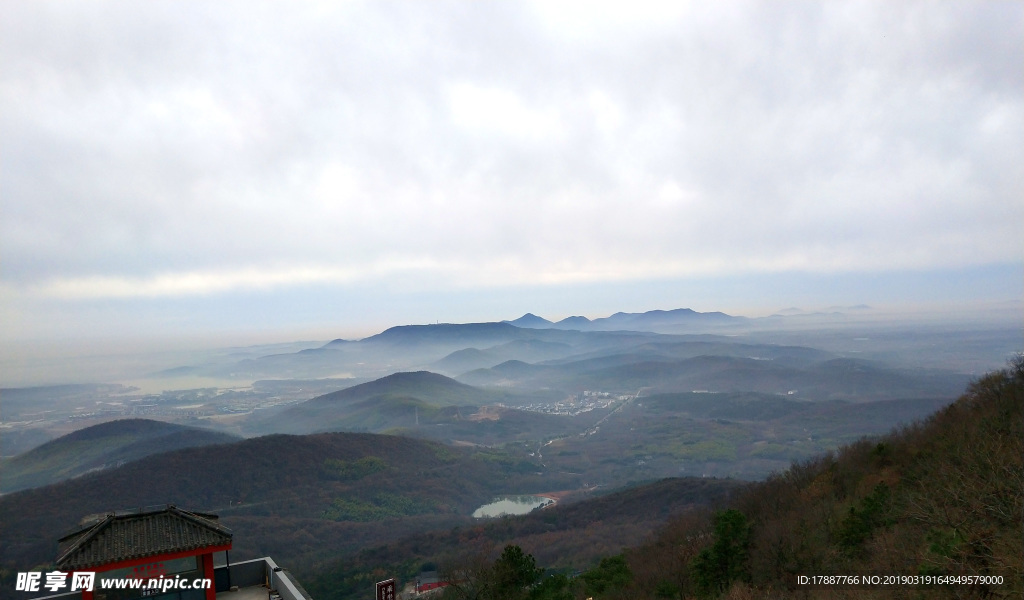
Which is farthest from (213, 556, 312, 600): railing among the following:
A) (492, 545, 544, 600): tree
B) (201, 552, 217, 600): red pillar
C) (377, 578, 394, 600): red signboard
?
(492, 545, 544, 600): tree

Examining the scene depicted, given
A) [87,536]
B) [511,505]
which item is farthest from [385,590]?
[511,505]

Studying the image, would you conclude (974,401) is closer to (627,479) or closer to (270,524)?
(270,524)

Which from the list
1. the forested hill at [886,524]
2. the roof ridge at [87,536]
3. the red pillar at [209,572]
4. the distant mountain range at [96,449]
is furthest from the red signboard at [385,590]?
the distant mountain range at [96,449]

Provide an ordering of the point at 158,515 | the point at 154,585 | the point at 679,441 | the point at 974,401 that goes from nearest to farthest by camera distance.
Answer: the point at 154,585 < the point at 158,515 < the point at 974,401 < the point at 679,441

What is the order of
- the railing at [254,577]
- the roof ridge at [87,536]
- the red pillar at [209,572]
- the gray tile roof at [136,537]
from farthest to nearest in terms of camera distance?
the railing at [254,577] → the red pillar at [209,572] → the gray tile roof at [136,537] → the roof ridge at [87,536]

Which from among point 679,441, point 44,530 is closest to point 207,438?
point 44,530

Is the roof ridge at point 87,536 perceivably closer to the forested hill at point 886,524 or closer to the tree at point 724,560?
the forested hill at point 886,524
